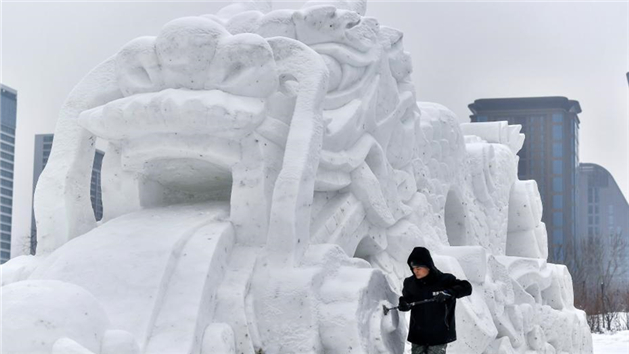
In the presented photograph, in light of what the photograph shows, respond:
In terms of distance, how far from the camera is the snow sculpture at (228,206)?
468 cm

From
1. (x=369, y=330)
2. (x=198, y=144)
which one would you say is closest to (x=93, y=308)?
(x=198, y=144)

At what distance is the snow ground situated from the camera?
45.4 feet

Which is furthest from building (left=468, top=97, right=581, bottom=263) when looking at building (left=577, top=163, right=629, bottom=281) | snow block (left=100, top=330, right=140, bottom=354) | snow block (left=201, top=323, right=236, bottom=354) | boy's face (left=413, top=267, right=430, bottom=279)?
snow block (left=100, top=330, right=140, bottom=354)

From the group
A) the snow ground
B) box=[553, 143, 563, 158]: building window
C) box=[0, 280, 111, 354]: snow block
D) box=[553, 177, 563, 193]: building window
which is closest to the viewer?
box=[0, 280, 111, 354]: snow block

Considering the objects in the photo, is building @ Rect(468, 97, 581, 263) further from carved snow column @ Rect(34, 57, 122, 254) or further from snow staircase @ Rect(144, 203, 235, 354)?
snow staircase @ Rect(144, 203, 235, 354)

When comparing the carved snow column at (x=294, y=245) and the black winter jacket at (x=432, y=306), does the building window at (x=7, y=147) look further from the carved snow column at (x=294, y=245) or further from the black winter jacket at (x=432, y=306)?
the black winter jacket at (x=432, y=306)

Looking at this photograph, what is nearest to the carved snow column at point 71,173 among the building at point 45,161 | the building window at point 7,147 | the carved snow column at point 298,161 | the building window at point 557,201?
the carved snow column at point 298,161

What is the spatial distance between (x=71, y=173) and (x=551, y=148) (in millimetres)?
34629

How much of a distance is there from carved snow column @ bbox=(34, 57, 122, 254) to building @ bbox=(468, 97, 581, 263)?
33.2 m

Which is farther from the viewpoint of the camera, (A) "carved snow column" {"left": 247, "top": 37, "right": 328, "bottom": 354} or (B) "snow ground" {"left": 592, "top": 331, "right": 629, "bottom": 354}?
(B) "snow ground" {"left": 592, "top": 331, "right": 629, "bottom": 354}

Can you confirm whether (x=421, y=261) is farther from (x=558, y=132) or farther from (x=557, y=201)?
(x=557, y=201)

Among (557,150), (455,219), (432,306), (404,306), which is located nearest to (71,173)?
(404,306)

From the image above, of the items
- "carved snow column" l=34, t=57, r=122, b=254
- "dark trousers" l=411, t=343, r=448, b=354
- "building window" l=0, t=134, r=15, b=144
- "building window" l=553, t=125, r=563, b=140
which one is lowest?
"dark trousers" l=411, t=343, r=448, b=354

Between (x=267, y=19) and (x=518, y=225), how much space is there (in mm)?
5450
